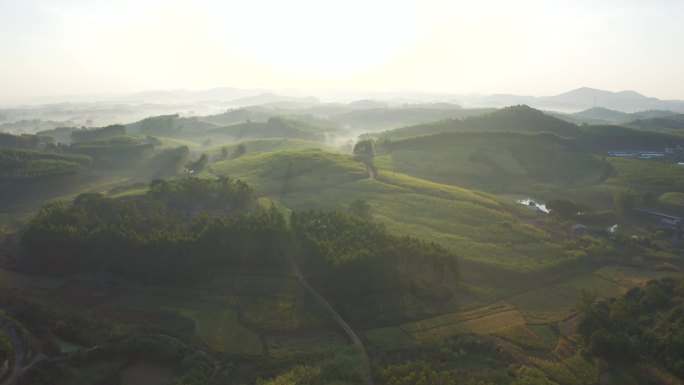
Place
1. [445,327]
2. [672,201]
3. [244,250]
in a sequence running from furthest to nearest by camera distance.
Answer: [672,201] < [244,250] < [445,327]

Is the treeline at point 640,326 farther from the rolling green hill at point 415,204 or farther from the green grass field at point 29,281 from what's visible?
the green grass field at point 29,281

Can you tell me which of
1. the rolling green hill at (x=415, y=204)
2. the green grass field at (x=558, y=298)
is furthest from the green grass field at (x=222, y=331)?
the rolling green hill at (x=415, y=204)

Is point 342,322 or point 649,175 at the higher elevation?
point 649,175

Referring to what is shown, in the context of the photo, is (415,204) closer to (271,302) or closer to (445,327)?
(445,327)

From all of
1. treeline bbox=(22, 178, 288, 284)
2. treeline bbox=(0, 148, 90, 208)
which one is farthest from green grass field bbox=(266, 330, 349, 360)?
treeline bbox=(0, 148, 90, 208)

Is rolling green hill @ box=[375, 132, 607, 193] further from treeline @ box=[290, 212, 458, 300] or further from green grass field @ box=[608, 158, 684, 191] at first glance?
treeline @ box=[290, 212, 458, 300]

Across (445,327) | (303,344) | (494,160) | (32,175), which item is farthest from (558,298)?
(32,175)

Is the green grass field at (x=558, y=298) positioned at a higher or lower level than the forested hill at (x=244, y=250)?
lower

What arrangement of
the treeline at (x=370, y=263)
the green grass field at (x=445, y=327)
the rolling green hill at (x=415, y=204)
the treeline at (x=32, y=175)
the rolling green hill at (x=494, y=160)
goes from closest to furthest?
the green grass field at (x=445, y=327) < the treeline at (x=370, y=263) < the rolling green hill at (x=415, y=204) < the treeline at (x=32, y=175) < the rolling green hill at (x=494, y=160)
